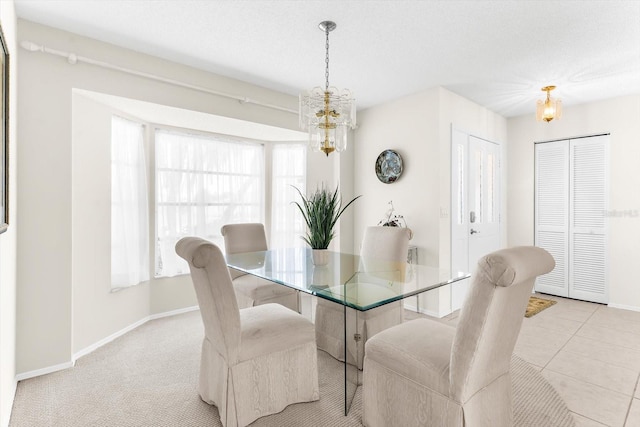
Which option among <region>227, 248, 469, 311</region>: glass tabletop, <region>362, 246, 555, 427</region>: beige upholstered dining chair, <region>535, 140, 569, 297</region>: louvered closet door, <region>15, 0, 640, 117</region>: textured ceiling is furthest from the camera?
<region>535, 140, 569, 297</region>: louvered closet door

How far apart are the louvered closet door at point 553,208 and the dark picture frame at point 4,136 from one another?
215 inches

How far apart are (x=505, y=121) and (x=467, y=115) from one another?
1.18 metres

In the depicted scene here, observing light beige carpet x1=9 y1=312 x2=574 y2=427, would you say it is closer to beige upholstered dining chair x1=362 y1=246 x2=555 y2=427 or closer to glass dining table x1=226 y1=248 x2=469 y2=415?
glass dining table x1=226 y1=248 x2=469 y2=415

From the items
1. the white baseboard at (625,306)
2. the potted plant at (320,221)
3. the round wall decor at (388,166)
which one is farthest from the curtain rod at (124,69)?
the white baseboard at (625,306)

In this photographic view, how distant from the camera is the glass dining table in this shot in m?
1.75

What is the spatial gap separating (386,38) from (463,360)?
92.2 inches

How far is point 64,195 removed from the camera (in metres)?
2.46

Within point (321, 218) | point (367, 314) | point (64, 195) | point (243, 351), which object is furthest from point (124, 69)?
point (367, 314)

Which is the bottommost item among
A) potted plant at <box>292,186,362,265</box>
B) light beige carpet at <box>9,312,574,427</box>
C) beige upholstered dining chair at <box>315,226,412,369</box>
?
light beige carpet at <box>9,312,574,427</box>

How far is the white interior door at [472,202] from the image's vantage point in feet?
12.6

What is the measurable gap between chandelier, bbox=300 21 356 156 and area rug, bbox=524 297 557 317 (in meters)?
2.92

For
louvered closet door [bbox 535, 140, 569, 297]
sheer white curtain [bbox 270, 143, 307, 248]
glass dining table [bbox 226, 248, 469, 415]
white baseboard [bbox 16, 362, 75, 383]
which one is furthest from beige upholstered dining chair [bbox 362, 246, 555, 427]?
louvered closet door [bbox 535, 140, 569, 297]

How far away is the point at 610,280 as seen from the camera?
13.1 feet

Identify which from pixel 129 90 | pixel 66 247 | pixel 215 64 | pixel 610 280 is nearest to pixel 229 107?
pixel 215 64
